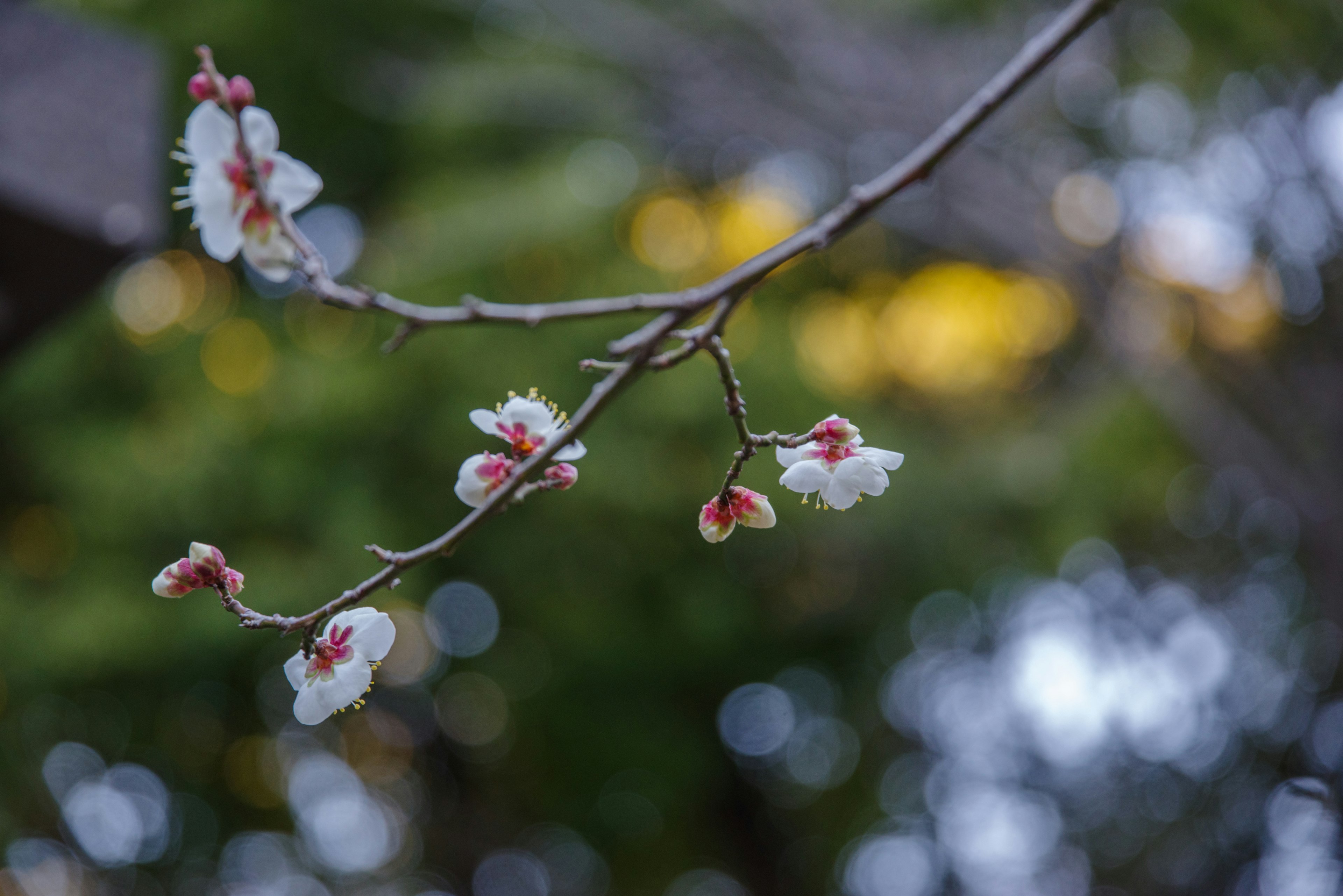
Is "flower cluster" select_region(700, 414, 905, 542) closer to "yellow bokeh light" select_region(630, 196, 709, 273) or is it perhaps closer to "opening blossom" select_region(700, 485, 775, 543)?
"opening blossom" select_region(700, 485, 775, 543)

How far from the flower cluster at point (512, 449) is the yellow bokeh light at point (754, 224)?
2623mm

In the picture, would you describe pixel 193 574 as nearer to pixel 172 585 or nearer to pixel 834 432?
pixel 172 585

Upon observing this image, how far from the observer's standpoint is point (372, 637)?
0.65 metres

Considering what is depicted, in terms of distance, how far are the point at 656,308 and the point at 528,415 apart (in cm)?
25

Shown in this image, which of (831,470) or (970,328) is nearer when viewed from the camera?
(831,470)

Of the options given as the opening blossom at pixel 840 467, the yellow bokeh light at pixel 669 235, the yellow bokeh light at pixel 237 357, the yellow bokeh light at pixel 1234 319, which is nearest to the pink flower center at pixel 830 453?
the opening blossom at pixel 840 467

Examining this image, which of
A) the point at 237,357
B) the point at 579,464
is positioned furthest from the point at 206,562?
the point at 237,357

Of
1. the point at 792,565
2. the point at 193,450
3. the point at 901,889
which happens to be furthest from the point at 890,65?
the point at 901,889

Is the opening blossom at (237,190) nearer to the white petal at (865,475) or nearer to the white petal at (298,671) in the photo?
the white petal at (298,671)

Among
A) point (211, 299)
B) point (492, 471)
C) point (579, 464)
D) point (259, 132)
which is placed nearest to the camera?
point (259, 132)

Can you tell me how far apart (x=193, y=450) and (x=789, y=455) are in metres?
2.58

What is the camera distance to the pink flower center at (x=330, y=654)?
63cm

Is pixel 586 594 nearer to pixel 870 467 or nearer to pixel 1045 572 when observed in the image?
pixel 1045 572

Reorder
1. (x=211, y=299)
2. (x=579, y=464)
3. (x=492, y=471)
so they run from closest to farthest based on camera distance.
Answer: (x=492, y=471)
(x=579, y=464)
(x=211, y=299)
